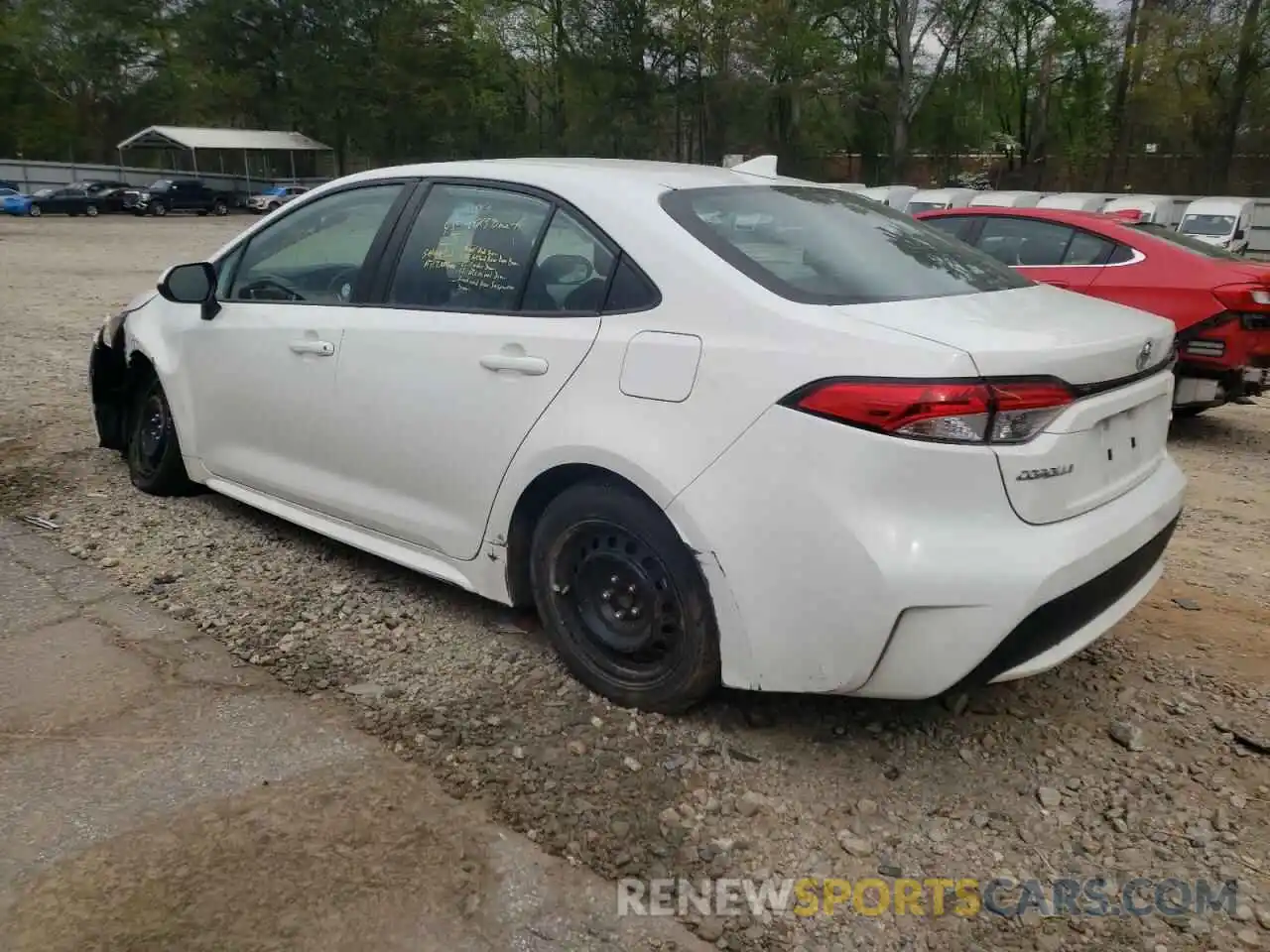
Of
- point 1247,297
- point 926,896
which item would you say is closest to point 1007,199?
point 1247,297

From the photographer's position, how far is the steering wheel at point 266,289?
13.5ft

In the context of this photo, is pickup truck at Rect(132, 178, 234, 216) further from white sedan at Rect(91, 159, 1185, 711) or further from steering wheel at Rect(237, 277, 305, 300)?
white sedan at Rect(91, 159, 1185, 711)

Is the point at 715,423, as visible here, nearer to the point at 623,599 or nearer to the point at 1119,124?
the point at 623,599

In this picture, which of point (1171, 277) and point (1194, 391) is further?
point (1171, 277)

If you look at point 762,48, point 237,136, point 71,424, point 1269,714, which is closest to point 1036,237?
point 1269,714

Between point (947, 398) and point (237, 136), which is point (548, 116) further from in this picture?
point (947, 398)

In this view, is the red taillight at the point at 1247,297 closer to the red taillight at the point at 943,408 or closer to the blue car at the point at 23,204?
the red taillight at the point at 943,408

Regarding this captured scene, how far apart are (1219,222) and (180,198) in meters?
37.2

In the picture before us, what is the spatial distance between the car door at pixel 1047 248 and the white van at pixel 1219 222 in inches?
679

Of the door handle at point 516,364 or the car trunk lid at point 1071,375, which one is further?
the door handle at point 516,364

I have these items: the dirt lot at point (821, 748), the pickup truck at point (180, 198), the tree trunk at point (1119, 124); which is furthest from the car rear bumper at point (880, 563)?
the pickup truck at point (180, 198)

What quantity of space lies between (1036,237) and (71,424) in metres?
6.88

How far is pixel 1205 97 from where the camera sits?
36469mm

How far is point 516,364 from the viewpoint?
3152 millimetres
